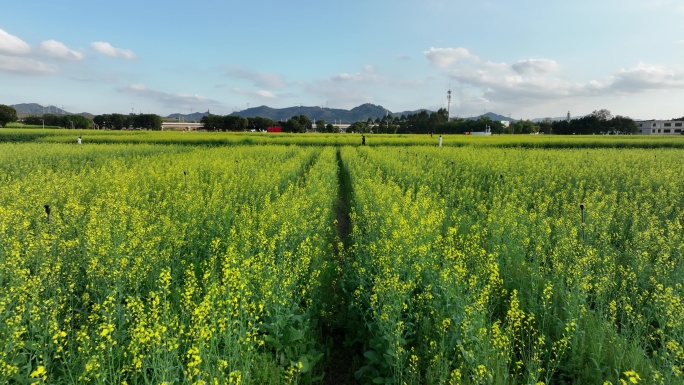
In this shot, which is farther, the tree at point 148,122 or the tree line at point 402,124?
the tree at point 148,122

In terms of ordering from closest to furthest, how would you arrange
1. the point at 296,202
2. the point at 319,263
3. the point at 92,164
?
the point at 319,263
the point at 296,202
the point at 92,164

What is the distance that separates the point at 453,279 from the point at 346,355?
193cm

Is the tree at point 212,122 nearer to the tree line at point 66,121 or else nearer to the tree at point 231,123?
the tree at point 231,123

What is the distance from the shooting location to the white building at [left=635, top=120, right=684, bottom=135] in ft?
428

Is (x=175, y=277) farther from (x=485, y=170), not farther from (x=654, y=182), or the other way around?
(x=654, y=182)

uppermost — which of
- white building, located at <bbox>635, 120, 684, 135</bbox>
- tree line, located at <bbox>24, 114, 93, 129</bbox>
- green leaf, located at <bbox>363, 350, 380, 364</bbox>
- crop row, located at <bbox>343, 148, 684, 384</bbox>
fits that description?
white building, located at <bbox>635, 120, 684, 135</bbox>

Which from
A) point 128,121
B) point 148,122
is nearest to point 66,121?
point 128,121

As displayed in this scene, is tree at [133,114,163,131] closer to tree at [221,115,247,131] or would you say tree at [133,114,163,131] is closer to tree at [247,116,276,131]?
tree at [221,115,247,131]

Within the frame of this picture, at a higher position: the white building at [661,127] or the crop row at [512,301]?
the white building at [661,127]

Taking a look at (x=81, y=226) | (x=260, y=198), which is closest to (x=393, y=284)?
(x=81, y=226)

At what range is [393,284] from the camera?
448cm

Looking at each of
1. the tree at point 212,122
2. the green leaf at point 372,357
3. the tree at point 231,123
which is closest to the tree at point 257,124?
the tree at point 231,123

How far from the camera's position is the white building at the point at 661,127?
428ft

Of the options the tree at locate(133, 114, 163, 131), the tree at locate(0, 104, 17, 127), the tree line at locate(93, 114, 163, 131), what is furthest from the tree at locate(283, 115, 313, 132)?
the tree at locate(0, 104, 17, 127)
